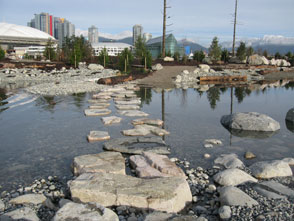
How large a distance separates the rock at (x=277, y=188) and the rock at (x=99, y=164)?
2035 mm

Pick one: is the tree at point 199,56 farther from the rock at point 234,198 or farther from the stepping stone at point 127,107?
the rock at point 234,198

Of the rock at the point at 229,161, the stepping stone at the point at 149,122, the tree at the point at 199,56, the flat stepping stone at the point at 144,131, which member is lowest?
the rock at the point at 229,161

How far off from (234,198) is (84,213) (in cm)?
180

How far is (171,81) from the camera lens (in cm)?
1827

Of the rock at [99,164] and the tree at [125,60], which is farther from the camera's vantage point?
the tree at [125,60]

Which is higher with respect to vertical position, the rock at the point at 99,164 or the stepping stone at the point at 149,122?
the stepping stone at the point at 149,122

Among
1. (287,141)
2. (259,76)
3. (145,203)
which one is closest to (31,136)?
(145,203)

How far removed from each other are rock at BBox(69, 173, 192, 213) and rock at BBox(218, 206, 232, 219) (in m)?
0.47

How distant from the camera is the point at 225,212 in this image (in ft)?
10.4

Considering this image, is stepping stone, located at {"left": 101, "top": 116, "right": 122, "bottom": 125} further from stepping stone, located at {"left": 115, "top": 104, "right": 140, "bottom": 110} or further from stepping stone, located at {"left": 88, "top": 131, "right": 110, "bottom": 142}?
stepping stone, located at {"left": 115, "top": 104, "right": 140, "bottom": 110}

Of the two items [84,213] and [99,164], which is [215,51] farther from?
[84,213]

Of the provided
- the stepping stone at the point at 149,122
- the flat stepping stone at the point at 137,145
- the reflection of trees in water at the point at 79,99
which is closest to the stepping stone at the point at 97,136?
the flat stepping stone at the point at 137,145

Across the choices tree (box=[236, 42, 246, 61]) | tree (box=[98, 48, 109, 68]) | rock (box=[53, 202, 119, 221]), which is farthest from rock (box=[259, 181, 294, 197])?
tree (box=[236, 42, 246, 61])

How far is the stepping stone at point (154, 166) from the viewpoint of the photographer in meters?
4.19
